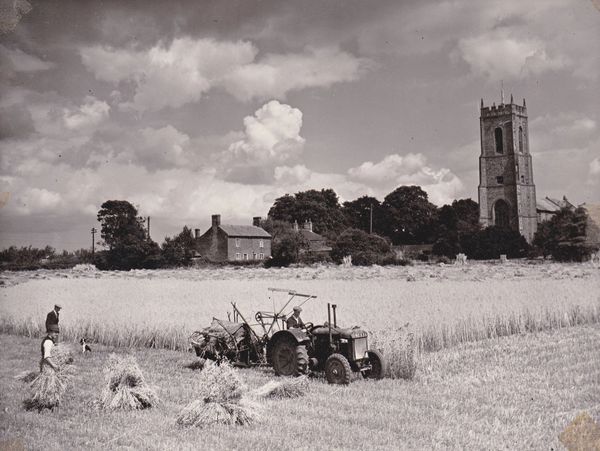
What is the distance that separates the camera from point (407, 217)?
67688 millimetres

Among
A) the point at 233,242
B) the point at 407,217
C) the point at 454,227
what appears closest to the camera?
the point at 233,242

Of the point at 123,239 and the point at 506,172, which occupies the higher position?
the point at 506,172

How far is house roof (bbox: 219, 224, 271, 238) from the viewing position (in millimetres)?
57031

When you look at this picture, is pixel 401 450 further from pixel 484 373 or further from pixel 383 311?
pixel 383 311

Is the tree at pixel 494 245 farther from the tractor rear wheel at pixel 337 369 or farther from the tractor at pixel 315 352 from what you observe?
the tractor rear wheel at pixel 337 369

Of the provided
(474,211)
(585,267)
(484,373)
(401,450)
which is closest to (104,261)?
(484,373)

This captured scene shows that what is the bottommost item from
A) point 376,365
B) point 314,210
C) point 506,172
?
point 376,365

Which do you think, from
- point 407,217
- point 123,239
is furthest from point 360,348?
point 407,217

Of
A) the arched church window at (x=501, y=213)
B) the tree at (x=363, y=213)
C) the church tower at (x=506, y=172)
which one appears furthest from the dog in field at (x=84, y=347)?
the arched church window at (x=501, y=213)

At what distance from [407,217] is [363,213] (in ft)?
24.8

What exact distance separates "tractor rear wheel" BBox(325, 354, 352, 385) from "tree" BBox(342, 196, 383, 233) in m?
58.1

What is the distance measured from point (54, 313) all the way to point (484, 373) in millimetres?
8727

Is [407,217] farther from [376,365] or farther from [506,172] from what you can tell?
[376,365]

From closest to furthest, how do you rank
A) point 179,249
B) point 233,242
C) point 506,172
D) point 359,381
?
point 359,381 < point 179,249 < point 233,242 < point 506,172
